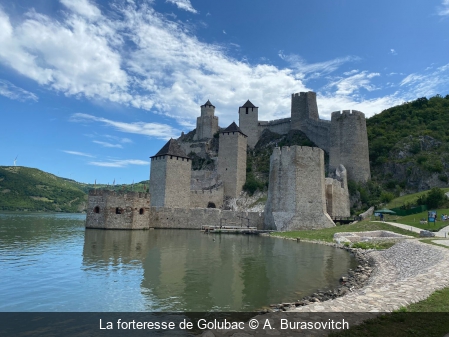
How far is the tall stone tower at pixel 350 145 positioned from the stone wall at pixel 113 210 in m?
19.7

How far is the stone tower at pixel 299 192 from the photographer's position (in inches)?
960

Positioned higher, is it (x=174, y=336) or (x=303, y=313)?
(x=303, y=313)

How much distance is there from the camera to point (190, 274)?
10.4 m

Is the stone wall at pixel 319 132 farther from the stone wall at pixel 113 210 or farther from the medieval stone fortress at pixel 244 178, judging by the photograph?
the stone wall at pixel 113 210


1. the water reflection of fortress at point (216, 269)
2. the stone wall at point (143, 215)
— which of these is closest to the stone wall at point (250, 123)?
the stone wall at point (143, 215)

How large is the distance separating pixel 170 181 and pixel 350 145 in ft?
58.8

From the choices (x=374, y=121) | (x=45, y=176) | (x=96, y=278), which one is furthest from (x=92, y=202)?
(x=45, y=176)

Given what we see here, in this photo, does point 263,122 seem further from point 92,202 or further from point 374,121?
point 92,202

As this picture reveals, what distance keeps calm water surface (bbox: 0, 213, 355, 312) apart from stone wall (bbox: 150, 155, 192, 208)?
1459 cm

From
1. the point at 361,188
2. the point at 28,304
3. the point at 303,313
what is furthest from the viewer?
the point at 361,188

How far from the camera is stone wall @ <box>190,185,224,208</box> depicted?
34.9 meters

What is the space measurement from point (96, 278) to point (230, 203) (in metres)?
28.2

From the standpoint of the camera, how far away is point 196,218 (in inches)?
1117

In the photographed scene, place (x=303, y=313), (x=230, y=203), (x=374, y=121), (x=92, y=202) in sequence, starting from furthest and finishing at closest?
(x=374, y=121), (x=230, y=203), (x=92, y=202), (x=303, y=313)
